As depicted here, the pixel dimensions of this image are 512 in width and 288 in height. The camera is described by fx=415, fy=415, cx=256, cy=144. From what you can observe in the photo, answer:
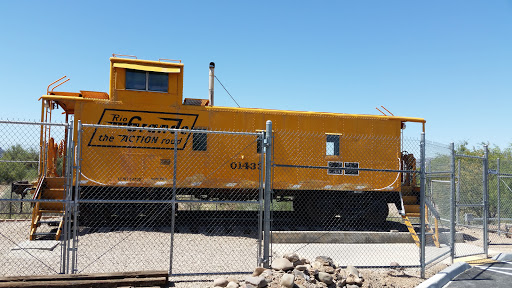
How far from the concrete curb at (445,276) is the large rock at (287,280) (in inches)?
87.0

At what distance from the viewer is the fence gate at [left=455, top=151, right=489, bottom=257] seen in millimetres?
9289

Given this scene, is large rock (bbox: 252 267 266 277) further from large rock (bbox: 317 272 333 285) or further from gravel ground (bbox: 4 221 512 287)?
large rock (bbox: 317 272 333 285)

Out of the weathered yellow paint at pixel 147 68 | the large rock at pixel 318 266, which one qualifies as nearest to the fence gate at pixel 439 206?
the large rock at pixel 318 266

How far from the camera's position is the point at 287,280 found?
577 cm

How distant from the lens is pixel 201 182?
1147cm

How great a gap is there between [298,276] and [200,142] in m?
6.20

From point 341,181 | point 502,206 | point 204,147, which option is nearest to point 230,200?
point 204,147

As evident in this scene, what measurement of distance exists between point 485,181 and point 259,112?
5.87 m

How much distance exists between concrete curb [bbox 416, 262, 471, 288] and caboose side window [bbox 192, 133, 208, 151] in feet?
22.1

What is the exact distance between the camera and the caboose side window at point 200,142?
1157 cm

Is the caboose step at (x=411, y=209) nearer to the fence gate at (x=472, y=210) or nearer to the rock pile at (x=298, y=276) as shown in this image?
the fence gate at (x=472, y=210)

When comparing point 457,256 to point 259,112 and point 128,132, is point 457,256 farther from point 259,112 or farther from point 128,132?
point 128,132


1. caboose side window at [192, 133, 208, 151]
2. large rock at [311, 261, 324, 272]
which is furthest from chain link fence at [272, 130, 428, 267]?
large rock at [311, 261, 324, 272]

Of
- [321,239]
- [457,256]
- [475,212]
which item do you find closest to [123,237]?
[321,239]
